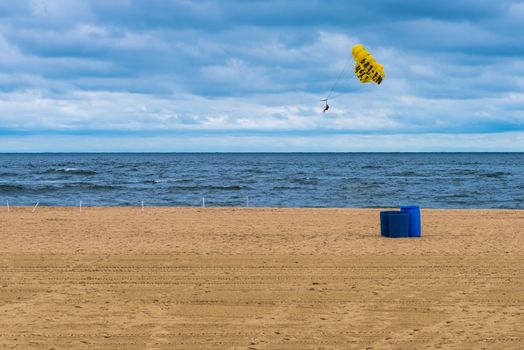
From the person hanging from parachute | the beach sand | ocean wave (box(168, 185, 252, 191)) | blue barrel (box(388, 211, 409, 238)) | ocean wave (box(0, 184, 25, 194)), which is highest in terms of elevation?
the person hanging from parachute

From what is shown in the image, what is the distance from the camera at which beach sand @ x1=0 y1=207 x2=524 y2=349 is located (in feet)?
26.2

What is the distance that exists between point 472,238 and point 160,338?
37.8ft

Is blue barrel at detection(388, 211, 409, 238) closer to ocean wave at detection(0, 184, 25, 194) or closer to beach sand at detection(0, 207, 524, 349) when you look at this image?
beach sand at detection(0, 207, 524, 349)

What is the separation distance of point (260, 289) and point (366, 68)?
11.9 meters

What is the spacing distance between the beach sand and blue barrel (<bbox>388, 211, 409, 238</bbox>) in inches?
18.8

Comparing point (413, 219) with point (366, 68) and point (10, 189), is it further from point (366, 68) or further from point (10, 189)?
point (10, 189)

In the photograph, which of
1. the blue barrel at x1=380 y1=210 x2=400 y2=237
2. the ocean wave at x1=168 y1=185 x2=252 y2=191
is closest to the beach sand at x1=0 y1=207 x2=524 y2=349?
the blue barrel at x1=380 y1=210 x2=400 y2=237

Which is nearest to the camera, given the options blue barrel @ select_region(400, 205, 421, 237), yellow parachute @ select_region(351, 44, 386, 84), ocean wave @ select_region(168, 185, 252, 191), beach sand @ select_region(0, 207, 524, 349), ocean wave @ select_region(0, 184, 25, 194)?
beach sand @ select_region(0, 207, 524, 349)

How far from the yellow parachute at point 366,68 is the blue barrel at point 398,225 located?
5144mm

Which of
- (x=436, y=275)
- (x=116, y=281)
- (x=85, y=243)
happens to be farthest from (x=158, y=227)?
(x=436, y=275)

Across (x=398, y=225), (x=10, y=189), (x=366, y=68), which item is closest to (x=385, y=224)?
(x=398, y=225)

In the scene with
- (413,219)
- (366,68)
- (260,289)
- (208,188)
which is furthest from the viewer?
(208,188)

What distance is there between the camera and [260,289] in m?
10.6

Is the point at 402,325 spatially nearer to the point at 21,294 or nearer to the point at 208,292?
the point at 208,292
